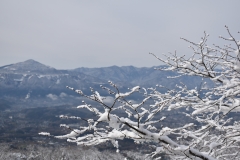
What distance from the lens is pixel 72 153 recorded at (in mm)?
96750

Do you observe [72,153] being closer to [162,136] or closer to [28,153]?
[28,153]

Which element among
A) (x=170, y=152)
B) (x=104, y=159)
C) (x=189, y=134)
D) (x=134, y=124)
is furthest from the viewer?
(x=104, y=159)

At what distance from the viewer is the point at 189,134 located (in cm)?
363

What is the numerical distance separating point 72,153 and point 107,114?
335ft

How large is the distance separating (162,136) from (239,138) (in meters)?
2.04

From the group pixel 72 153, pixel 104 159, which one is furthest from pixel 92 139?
pixel 72 153

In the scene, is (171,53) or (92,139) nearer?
(92,139)

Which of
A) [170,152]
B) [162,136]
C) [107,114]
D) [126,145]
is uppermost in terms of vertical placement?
[107,114]

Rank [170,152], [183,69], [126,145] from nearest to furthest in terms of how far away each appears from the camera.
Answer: [170,152] → [183,69] → [126,145]

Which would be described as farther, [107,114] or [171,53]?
[171,53]

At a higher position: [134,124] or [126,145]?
[134,124]

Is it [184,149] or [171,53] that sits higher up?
[171,53]

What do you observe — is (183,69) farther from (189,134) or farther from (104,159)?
(104,159)

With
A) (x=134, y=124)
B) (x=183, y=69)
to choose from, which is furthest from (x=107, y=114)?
(x=183, y=69)
